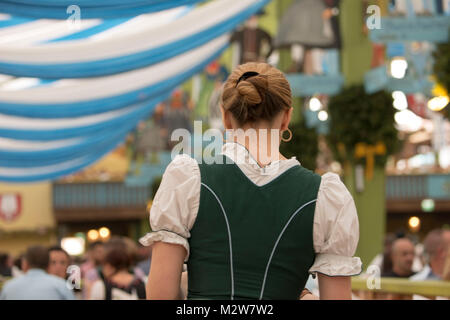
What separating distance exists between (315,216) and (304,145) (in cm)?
608

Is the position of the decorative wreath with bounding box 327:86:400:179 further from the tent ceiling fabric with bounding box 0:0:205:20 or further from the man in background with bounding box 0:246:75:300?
the man in background with bounding box 0:246:75:300

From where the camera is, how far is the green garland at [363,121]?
6391 millimetres

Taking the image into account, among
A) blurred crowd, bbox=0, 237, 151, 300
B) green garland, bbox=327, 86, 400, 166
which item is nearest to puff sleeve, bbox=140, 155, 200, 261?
blurred crowd, bbox=0, 237, 151, 300

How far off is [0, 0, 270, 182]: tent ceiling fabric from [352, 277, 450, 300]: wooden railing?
1.88m

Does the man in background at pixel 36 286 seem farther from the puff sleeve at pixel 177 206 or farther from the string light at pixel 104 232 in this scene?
the string light at pixel 104 232

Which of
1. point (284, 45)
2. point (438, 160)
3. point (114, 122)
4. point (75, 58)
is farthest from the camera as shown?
point (438, 160)

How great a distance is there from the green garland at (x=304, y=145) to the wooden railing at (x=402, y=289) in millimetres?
3666

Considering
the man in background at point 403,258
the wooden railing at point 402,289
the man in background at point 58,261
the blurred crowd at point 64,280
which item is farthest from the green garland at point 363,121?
the wooden railing at point 402,289

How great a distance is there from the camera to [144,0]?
4.39 m

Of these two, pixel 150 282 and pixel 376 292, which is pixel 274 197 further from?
pixel 376 292

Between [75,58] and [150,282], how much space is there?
13.9 ft

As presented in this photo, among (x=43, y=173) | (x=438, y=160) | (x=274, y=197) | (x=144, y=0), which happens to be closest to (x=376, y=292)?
(x=144, y=0)

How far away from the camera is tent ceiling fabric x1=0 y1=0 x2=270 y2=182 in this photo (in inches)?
198

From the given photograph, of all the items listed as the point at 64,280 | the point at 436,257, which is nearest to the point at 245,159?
the point at 64,280
